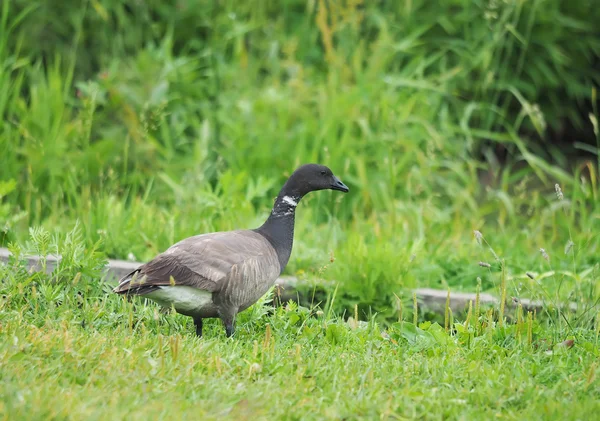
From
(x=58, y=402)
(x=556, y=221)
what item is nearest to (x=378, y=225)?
(x=556, y=221)

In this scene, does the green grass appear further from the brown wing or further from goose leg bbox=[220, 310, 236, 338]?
the brown wing

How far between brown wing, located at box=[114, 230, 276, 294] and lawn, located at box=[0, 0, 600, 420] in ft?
0.66

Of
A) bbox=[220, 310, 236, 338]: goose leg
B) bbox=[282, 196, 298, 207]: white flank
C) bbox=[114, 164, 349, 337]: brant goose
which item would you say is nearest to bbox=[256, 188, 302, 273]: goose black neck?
bbox=[282, 196, 298, 207]: white flank

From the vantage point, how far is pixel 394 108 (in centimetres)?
753

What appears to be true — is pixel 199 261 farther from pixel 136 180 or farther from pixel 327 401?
pixel 136 180

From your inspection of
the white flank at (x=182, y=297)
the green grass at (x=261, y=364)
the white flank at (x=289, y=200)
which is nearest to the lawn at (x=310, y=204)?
the green grass at (x=261, y=364)

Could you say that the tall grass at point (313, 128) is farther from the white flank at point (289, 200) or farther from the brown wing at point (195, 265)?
the brown wing at point (195, 265)

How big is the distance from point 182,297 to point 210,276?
0.17 meters

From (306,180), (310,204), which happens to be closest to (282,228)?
(306,180)

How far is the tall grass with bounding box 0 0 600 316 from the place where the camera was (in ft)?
19.6

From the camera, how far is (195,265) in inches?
171

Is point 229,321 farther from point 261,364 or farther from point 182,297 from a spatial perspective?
point 261,364

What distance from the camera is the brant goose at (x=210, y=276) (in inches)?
168

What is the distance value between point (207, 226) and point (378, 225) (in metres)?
1.30
